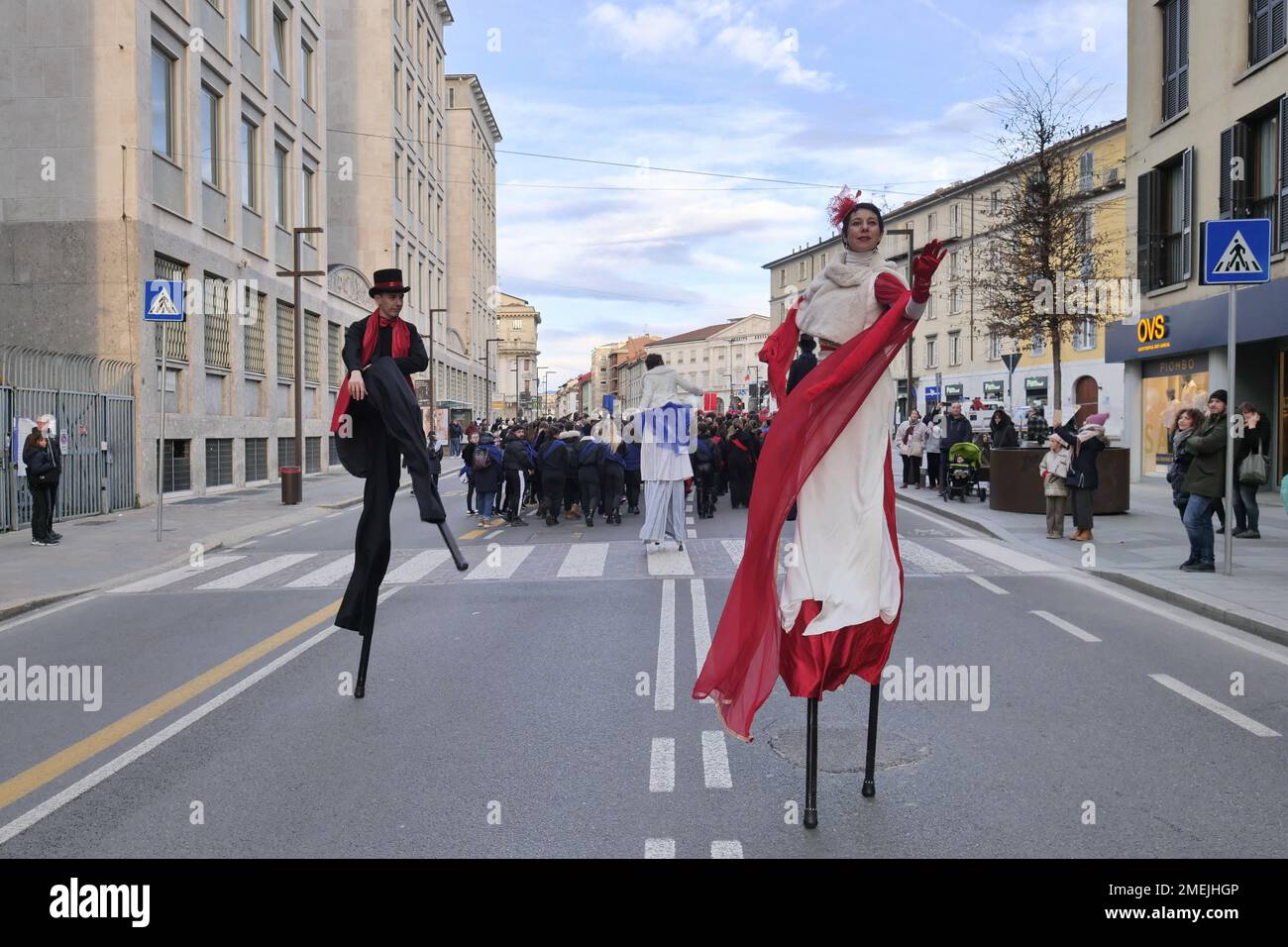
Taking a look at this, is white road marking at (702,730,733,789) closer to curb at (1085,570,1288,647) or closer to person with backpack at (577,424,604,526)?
curb at (1085,570,1288,647)

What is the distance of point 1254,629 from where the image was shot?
26.3ft

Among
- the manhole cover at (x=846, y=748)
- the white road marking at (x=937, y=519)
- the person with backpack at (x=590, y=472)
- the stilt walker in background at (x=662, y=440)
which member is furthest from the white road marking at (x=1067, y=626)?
the person with backpack at (x=590, y=472)

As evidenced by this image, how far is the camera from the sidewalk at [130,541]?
11203 millimetres

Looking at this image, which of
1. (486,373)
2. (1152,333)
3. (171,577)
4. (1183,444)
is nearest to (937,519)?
(1183,444)

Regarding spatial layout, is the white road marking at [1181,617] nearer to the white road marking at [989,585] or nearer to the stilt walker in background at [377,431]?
the white road marking at [989,585]

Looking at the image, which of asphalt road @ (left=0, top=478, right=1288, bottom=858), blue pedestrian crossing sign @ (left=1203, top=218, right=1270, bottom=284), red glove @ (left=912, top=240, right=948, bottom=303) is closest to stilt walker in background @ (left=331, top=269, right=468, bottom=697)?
asphalt road @ (left=0, top=478, right=1288, bottom=858)

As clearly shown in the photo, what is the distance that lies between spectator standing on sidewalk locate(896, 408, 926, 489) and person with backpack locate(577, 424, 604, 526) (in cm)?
923

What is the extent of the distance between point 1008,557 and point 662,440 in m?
4.22

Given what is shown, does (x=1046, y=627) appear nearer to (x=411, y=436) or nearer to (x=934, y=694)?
(x=934, y=694)

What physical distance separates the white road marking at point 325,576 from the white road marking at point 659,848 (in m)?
7.83

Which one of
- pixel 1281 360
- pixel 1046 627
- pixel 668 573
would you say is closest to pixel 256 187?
pixel 668 573

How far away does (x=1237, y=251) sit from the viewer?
10.4 meters

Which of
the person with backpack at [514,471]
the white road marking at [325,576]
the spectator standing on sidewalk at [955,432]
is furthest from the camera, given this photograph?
the spectator standing on sidewalk at [955,432]

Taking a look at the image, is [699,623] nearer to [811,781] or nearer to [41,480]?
A: [811,781]
